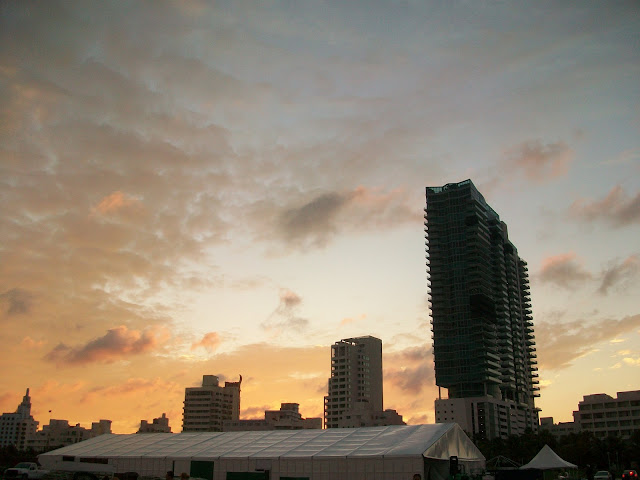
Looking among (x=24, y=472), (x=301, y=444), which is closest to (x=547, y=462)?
(x=301, y=444)

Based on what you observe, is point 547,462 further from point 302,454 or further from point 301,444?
point 302,454

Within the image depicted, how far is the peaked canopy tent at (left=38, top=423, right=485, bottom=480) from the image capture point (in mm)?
56594

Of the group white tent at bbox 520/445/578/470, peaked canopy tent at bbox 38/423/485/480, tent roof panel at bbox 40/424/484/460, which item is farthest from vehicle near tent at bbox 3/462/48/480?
white tent at bbox 520/445/578/470

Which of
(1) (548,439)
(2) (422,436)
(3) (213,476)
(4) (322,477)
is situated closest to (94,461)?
(3) (213,476)

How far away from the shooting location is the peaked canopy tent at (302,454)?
186 ft

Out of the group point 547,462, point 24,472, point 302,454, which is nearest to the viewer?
point 24,472

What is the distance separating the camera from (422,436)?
6044cm

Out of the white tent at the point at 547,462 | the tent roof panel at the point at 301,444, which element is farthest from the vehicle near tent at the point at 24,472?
the white tent at the point at 547,462

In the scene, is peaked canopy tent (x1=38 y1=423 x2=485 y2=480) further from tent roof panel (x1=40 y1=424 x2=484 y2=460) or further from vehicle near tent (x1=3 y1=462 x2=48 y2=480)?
vehicle near tent (x1=3 y1=462 x2=48 y2=480)

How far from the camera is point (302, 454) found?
6162 centimetres

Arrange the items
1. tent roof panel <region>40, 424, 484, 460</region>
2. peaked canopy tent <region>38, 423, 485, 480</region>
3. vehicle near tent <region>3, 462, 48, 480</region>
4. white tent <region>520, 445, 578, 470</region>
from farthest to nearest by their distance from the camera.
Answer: white tent <region>520, 445, 578, 470</region> → tent roof panel <region>40, 424, 484, 460</region> → vehicle near tent <region>3, 462, 48, 480</region> → peaked canopy tent <region>38, 423, 485, 480</region>

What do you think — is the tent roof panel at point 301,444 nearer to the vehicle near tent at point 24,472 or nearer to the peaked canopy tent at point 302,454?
the peaked canopy tent at point 302,454

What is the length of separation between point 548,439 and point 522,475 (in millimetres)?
90763

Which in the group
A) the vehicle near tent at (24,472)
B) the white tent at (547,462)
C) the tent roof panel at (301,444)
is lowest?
the vehicle near tent at (24,472)
